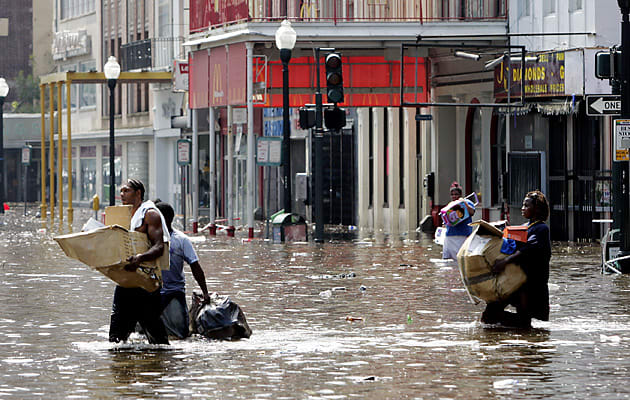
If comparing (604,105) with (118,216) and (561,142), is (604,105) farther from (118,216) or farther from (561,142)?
(561,142)

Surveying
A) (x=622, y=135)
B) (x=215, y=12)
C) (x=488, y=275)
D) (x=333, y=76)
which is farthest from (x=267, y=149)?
(x=488, y=275)

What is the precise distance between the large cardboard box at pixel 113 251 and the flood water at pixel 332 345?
2.03 feet

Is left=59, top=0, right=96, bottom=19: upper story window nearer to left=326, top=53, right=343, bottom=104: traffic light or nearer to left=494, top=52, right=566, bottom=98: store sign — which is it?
left=494, top=52, right=566, bottom=98: store sign

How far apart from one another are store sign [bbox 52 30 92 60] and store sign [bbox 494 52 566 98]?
135ft

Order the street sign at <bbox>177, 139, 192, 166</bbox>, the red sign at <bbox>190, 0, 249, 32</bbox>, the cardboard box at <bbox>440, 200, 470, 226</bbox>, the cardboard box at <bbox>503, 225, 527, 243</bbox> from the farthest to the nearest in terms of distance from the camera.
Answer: the street sign at <bbox>177, 139, 192, 166</bbox> < the red sign at <bbox>190, 0, 249, 32</bbox> < the cardboard box at <bbox>440, 200, 470, 226</bbox> < the cardboard box at <bbox>503, 225, 527, 243</bbox>

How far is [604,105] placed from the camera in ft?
72.9

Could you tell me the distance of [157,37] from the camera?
198ft

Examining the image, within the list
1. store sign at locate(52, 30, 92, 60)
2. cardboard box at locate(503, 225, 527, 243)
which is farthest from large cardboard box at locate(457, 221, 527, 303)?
store sign at locate(52, 30, 92, 60)

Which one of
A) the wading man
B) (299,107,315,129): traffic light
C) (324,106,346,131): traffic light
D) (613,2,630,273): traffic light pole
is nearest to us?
the wading man

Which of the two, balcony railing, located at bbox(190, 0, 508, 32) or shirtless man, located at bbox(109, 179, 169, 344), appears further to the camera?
balcony railing, located at bbox(190, 0, 508, 32)

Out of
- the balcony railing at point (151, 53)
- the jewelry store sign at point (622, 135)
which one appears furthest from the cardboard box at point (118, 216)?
the balcony railing at point (151, 53)

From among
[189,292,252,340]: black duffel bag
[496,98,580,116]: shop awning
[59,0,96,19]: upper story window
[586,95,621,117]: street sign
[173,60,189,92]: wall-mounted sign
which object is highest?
[59,0,96,19]: upper story window

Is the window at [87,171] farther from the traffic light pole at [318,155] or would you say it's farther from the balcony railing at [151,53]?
the traffic light pole at [318,155]

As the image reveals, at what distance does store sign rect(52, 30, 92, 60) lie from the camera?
71500 millimetres
